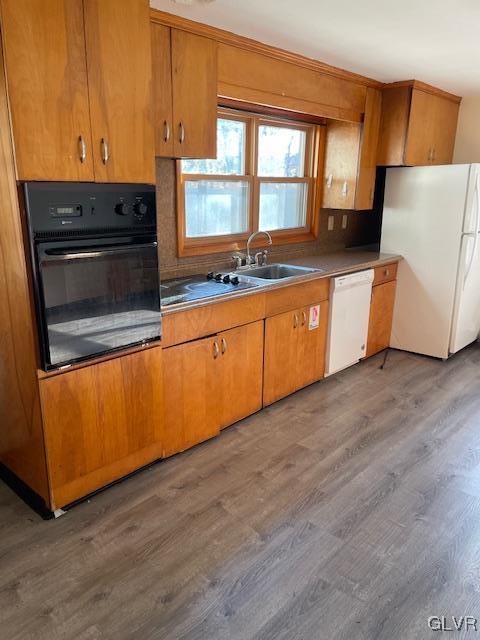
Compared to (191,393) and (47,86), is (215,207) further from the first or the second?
(47,86)

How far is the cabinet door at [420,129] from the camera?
377 centimetres

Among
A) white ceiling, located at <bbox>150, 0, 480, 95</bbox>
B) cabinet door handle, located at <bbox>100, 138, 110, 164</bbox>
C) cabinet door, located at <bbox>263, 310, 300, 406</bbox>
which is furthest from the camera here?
cabinet door, located at <bbox>263, 310, 300, 406</bbox>

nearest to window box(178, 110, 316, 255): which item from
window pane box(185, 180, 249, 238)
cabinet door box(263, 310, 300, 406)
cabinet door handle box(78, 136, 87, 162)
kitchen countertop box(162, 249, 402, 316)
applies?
window pane box(185, 180, 249, 238)

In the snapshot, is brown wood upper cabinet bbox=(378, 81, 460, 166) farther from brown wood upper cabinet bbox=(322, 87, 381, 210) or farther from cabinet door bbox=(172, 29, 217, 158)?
cabinet door bbox=(172, 29, 217, 158)

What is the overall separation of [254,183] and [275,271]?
67 cm

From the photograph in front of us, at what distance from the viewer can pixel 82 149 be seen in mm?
1824

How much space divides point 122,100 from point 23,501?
1878mm

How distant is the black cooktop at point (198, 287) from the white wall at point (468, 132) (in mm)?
2896

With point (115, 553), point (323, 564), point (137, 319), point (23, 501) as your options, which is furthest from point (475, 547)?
point (23, 501)

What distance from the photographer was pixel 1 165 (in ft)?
5.67

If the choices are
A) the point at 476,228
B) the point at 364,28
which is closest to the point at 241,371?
the point at 364,28

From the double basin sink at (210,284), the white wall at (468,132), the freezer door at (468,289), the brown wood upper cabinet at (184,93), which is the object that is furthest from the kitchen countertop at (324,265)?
the white wall at (468,132)

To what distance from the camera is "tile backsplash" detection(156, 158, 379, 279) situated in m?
2.83

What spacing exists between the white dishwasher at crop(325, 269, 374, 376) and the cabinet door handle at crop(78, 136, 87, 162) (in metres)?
2.01
